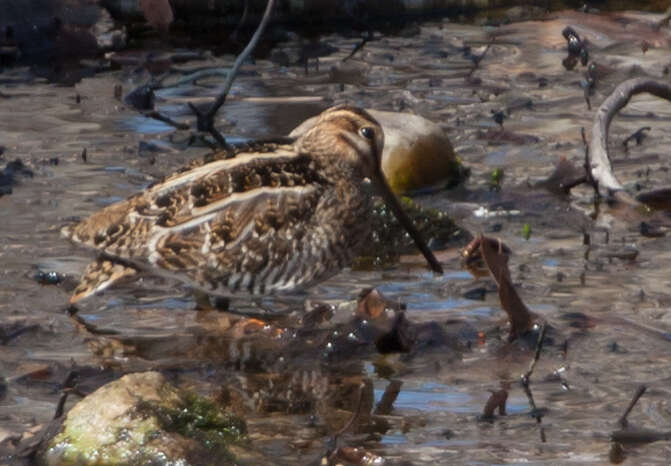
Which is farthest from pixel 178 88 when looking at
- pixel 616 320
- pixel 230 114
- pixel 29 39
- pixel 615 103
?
pixel 616 320

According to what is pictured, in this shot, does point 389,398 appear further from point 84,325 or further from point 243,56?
point 243,56

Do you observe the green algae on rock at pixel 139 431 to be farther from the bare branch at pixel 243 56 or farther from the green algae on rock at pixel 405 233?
the bare branch at pixel 243 56

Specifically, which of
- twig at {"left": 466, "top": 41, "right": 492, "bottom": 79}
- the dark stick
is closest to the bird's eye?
the dark stick

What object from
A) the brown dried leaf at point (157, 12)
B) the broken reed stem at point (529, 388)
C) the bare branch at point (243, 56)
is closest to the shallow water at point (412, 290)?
the broken reed stem at point (529, 388)

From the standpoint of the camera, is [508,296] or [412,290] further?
[412,290]

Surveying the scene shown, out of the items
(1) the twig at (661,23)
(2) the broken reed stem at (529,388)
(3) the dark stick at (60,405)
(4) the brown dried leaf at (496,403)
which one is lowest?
(4) the brown dried leaf at (496,403)

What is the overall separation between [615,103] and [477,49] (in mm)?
3745

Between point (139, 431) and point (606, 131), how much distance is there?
363 centimetres

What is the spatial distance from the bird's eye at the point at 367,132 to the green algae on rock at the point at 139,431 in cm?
196

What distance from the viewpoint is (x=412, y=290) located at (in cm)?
623

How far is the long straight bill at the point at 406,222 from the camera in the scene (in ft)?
20.5

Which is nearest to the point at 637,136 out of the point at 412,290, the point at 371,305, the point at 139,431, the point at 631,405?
the point at 412,290

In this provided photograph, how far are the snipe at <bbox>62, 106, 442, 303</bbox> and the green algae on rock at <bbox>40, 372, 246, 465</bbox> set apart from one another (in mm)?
1283

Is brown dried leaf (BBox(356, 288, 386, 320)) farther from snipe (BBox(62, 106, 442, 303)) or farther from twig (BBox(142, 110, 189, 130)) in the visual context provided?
twig (BBox(142, 110, 189, 130))
